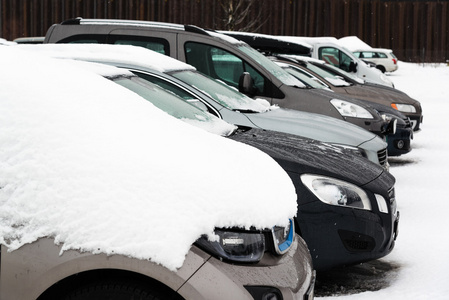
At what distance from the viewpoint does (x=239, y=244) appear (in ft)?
10.7

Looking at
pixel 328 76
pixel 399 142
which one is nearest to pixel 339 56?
pixel 328 76

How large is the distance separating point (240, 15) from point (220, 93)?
2901cm

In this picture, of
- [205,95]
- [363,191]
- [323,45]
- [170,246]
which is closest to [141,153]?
[170,246]

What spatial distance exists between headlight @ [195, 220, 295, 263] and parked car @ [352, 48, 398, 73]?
29.9 m

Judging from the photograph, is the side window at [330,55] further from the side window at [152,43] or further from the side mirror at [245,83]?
the side mirror at [245,83]

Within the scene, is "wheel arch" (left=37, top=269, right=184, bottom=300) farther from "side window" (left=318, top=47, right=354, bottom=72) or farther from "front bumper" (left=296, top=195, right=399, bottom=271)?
"side window" (left=318, top=47, right=354, bottom=72)

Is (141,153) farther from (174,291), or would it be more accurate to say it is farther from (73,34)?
(73,34)

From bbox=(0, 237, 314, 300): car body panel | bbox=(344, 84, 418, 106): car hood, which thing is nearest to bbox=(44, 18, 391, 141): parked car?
bbox=(344, 84, 418, 106): car hood

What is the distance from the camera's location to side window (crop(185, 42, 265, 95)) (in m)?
8.70

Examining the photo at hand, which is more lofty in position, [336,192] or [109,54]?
[109,54]

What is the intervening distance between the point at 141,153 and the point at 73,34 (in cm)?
624

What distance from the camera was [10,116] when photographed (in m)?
3.39

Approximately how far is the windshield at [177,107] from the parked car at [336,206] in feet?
0.39

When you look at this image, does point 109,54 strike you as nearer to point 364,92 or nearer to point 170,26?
point 170,26
